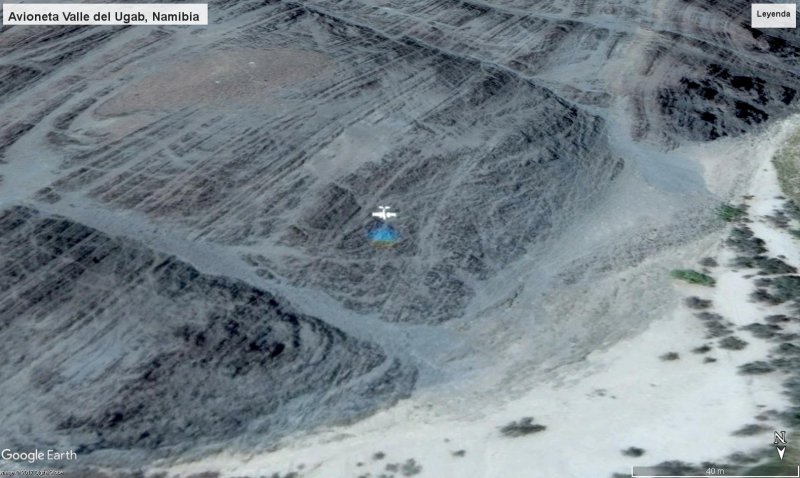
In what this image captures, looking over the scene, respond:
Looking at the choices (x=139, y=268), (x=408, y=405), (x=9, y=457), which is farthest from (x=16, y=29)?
(x=408, y=405)

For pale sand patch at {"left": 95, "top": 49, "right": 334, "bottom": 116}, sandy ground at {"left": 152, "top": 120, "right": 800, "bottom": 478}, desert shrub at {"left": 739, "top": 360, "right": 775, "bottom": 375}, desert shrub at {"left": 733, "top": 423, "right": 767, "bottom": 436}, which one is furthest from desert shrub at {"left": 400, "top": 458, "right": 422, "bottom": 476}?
pale sand patch at {"left": 95, "top": 49, "right": 334, "bottom": 116}

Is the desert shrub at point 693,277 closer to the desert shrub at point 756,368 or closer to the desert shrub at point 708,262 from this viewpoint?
the desert shrub at point 708,262

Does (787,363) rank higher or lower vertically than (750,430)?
higher

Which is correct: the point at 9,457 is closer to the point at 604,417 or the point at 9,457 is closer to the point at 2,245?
the point at 2,245

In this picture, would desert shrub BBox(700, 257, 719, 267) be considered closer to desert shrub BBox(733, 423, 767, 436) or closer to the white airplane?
desert shrub BBox(733, 423, 767, 436)

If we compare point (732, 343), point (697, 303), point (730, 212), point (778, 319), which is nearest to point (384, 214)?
point (697, 303)

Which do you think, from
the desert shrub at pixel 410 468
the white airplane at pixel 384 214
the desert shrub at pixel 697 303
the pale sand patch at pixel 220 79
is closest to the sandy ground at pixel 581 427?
the desert shrub at pixel 410 468

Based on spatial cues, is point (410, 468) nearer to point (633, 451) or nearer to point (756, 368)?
point (633, 451)
